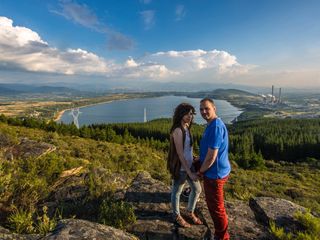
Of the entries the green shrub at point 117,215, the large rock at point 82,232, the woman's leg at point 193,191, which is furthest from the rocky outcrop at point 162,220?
the woman's leg at point 193,191

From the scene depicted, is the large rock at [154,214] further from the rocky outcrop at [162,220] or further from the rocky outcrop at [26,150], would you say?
the rocky outcrop at [26,150]

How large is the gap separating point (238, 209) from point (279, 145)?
62.0 metres

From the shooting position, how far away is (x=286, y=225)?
4746 millimetres

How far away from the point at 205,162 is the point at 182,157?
1.66 ft

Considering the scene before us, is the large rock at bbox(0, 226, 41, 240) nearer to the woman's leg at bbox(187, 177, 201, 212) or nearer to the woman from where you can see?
the woman

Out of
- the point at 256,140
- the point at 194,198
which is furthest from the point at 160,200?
the point at 256,140

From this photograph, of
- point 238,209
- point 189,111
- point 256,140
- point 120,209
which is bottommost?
point 256,140

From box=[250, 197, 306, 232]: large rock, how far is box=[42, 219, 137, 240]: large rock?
2.70m

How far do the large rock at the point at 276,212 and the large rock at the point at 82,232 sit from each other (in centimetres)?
270

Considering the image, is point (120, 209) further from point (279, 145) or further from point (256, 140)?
point (256, 140)

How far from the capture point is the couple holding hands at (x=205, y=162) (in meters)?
4.09

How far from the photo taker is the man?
Answer: 13.5 ft

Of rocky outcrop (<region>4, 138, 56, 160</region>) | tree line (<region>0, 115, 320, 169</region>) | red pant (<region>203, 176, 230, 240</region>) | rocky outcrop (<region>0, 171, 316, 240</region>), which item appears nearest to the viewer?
rocky outcrop (<region>0, 171, 316, 240</region>)

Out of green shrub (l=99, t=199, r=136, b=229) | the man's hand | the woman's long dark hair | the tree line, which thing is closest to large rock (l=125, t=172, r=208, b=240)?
green shrub (l=99, t=199, r=136, b=229)
